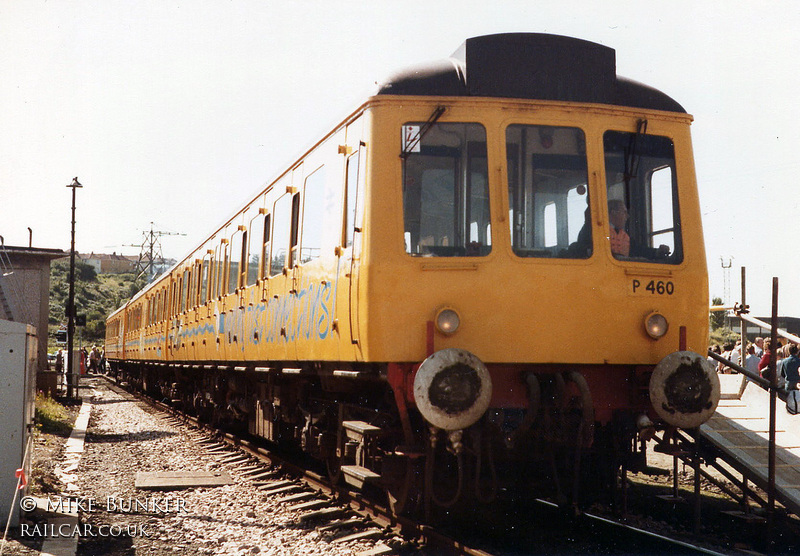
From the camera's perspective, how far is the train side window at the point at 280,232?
28.5 ft

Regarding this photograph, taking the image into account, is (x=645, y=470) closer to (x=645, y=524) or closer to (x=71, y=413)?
(x=645, y=524)

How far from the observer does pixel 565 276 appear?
6086 millimetres

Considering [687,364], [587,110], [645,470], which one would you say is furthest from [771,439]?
[587,110]

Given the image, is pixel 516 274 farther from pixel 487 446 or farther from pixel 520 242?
pixel 487 446

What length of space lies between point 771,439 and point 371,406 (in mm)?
3069

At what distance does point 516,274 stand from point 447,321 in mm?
591

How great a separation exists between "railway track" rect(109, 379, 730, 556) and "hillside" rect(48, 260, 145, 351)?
212ft

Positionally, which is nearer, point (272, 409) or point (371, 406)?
point (371, 406)

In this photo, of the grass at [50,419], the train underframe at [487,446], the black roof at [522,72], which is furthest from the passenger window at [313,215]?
the grass at [50,419]

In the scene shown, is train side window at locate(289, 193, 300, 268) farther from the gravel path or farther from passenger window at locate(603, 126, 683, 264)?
passenger window at locate(603, 126, 683, 264)

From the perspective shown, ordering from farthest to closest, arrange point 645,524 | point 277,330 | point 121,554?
1. point 277,330
2. point 645,524
3. point 121,554

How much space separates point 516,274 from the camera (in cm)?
602

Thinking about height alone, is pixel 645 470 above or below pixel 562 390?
below
